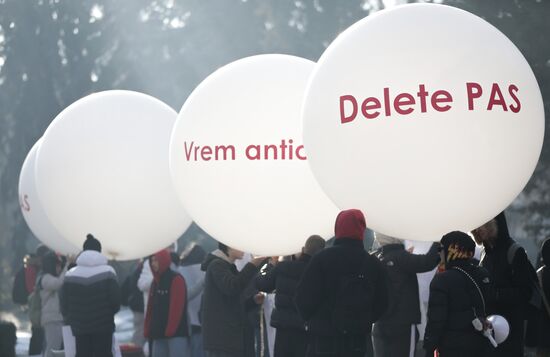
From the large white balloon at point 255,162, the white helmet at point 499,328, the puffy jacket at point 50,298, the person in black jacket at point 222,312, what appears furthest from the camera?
the puffy jacket at point 50,298

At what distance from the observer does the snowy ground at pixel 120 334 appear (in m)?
17.7

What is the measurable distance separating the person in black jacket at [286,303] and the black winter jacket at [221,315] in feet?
1.96

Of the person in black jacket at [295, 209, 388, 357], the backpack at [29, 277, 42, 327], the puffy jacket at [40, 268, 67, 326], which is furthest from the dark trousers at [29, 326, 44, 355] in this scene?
the person in black jacket at [295, 209, 388, 357]

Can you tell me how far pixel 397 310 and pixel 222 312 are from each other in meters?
1.40

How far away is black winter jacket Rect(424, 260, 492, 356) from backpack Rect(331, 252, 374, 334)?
412 millimetres

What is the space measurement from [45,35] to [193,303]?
50.6ft

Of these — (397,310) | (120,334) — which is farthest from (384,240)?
(120,334)

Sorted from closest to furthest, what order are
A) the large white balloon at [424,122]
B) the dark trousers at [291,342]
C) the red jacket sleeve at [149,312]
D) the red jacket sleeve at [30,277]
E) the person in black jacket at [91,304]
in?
the large white balloon at [424,122]
the dark trousers at [291,342]
the person in black jacket at [91,304]
the red jacket sleeve at [149,312]
the red jacket sleeve at [30,277]

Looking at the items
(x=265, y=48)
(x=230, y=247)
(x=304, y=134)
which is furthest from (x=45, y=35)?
(x=304, y=134)

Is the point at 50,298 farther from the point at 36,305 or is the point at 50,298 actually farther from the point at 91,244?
the point at 91,244

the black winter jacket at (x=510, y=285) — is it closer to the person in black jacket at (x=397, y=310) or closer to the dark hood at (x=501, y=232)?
the dark hood at (x=501, y=232)

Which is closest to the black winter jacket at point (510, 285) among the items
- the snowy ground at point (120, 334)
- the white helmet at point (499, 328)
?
the white helmet at point (499, 328)

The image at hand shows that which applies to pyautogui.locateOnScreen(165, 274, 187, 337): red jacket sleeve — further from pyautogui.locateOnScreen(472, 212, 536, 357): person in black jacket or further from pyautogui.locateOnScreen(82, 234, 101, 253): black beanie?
pyautogui.locateOnScreen(472, 212, 536, 357): person in black jacket

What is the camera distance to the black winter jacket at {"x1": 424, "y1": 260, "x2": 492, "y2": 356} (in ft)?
24.4
